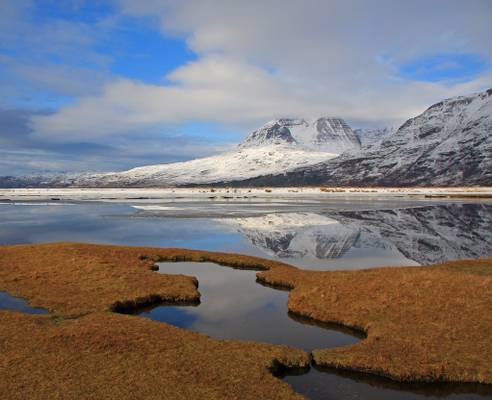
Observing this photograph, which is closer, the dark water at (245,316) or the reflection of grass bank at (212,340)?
the reflection of grass bank at (212,340)

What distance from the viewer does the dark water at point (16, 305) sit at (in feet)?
82.2

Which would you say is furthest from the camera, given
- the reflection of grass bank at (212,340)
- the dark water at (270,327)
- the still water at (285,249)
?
the still water at (285,249)

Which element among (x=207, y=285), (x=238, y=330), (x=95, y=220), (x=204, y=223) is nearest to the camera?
(x=238, y=330)

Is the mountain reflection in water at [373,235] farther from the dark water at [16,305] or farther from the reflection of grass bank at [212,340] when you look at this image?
the dark water at [16,305]

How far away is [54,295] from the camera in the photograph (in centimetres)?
2742

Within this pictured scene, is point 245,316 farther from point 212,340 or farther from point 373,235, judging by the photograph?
point 373,235

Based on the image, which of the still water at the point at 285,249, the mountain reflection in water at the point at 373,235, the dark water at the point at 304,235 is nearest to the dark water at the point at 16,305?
the still water at the point at 285,249

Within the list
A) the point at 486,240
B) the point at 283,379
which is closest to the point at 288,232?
the point at 486,240

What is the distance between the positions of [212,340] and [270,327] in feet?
14.6

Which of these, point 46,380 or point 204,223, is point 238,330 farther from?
point 204,223

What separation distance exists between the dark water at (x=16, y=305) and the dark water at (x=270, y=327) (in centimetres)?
570

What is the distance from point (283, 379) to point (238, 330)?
5523 millimetres

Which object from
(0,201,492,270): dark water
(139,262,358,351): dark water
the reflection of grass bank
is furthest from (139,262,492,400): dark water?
(0,201,492,270): dark water

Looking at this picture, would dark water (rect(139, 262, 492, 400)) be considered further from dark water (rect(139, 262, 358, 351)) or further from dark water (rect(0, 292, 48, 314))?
dark water (rect(0, 292, 48, 314))
